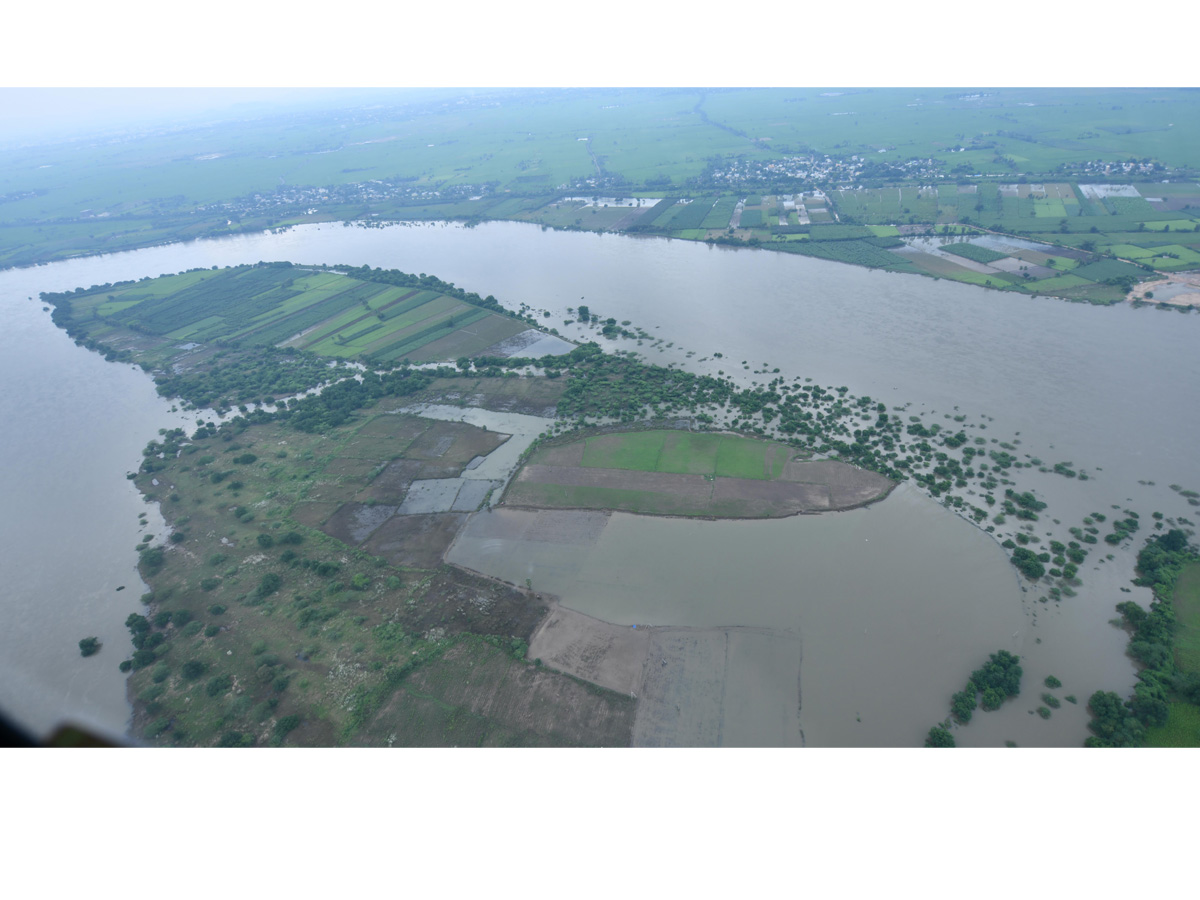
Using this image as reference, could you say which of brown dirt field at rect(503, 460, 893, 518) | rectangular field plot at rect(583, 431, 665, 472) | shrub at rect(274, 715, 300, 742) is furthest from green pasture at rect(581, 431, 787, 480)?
shrub at rect(274, 715, 300, 742)

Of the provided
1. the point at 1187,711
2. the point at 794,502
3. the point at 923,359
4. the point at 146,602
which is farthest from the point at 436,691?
the point at 923,359

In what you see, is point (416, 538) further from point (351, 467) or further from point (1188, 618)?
point (1188, 618)

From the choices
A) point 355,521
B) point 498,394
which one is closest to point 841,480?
point 498,394

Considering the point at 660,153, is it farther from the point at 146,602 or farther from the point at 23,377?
the point at 146,602

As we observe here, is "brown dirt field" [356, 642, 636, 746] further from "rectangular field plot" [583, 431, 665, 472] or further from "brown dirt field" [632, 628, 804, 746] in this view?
"rectangular field plot" [583, 431, 665, 472]

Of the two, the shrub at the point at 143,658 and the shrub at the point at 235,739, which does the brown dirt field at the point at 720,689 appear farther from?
the shrub at the point at 143,658
